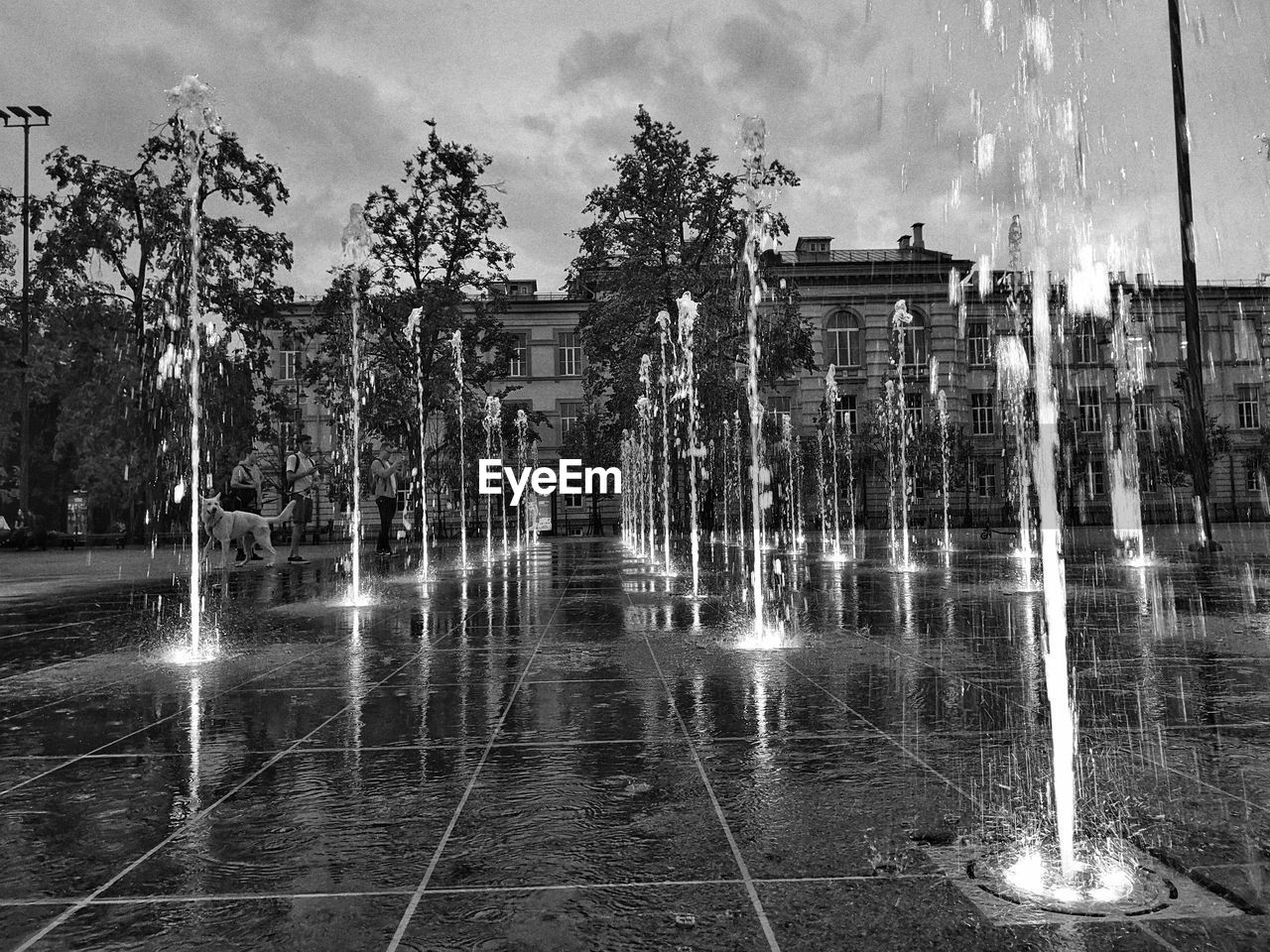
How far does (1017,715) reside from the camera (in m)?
4.61

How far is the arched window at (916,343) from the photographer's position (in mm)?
48625

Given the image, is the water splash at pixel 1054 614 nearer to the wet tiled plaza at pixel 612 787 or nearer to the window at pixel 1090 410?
the wet tiled plaza at pixel 612 787

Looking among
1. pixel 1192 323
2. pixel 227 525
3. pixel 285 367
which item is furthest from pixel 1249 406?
pixel 227 525

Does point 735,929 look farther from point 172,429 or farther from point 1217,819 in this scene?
point 172,429

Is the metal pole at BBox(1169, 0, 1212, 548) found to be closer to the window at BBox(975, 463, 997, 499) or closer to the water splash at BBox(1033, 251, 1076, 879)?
the water splash at BBox(1033, 251, 1076, 879)

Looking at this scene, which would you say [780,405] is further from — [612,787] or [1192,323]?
[612,787]

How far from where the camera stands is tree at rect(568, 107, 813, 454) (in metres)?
22.9

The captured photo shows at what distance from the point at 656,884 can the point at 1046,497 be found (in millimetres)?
1637

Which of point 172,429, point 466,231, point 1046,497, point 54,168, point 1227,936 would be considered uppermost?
point 54,168

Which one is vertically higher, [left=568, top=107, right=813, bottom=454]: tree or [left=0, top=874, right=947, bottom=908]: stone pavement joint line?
[left=568, top=107, right=813, bottom=454]: tree

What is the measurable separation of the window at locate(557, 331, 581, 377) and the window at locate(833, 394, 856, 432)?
43.7ft

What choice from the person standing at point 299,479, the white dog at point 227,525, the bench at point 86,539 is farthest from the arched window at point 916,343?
the white dog at point 227,525

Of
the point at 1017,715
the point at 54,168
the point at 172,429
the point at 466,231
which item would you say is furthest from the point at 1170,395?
the point at 1017,715

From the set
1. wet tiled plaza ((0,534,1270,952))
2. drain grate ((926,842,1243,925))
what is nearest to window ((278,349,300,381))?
wet tiled plaza ((0,534,1270,952))
